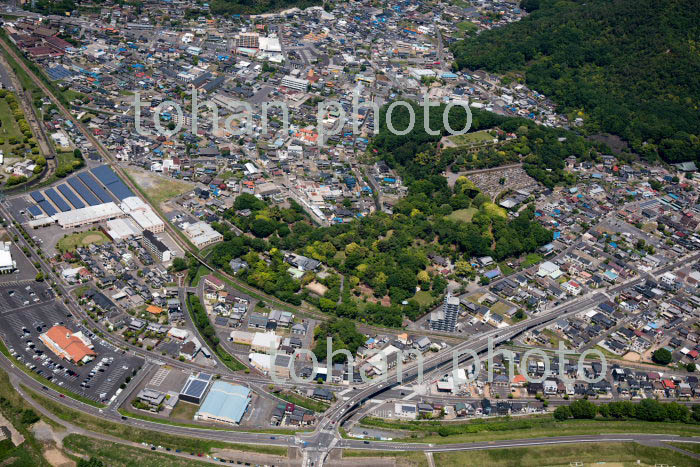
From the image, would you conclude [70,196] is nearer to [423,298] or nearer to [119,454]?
[119,454]

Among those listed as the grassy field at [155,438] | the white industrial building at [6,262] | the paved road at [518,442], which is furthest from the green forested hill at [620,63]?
the white industrial building at [6,262]

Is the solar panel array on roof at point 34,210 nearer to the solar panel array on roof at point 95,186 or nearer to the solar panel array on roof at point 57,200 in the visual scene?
the solar panel array on roof at point 57,200

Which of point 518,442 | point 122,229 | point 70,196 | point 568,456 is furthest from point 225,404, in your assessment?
point 70,196

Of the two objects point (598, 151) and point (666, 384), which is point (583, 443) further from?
point (598, 151)

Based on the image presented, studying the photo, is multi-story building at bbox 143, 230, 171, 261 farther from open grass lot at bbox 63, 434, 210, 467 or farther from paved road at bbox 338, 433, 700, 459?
paved road at bbox 338, 433, 700, 459

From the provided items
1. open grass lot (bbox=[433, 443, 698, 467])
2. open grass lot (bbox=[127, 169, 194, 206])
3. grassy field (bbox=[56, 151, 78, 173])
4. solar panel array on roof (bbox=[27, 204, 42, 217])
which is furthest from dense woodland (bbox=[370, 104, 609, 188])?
solar panel array on roof (bbox=[27, 204, 42, 217])

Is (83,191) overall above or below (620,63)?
below

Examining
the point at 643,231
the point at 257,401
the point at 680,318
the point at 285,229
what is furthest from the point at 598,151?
the point at 257,401
